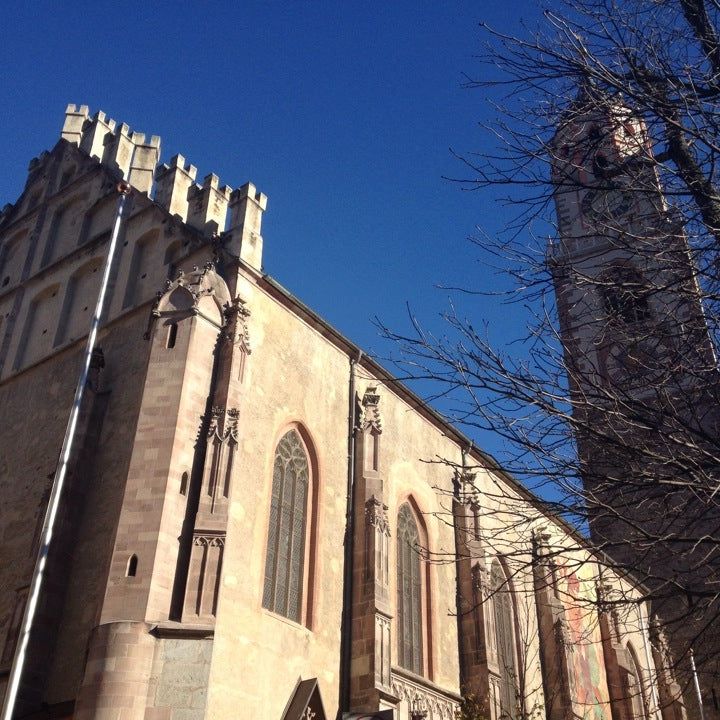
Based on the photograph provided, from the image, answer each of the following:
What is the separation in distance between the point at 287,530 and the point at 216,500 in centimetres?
258

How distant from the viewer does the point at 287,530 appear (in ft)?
52.7

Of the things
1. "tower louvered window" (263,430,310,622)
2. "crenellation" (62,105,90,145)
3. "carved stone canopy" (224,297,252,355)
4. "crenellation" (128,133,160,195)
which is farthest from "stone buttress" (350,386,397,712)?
"crenellation" (62,105,90,145)

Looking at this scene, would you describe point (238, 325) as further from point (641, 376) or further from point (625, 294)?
point (625, 294)

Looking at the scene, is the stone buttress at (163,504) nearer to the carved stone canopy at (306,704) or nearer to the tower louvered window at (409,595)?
the carved stone canopy at (306,704)

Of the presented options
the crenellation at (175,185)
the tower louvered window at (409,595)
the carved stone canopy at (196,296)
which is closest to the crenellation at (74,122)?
the crenellation at (175,185)

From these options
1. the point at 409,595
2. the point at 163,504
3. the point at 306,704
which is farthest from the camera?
the point at 409,595

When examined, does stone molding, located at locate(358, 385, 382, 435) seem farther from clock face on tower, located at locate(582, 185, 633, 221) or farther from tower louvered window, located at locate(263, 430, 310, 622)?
clock face on tower, located at locate(582, 185, 633, 221)

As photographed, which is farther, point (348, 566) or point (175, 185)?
point (175, 185)

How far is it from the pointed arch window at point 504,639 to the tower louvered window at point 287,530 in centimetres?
624

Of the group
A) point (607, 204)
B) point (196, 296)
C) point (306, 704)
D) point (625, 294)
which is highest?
point (196, 296)

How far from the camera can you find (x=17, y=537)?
16.3 metres

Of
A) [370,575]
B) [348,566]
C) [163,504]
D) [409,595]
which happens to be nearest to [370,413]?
[348,566]

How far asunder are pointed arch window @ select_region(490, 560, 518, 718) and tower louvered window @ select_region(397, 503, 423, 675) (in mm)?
2261

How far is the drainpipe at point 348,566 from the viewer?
50.9 ft
